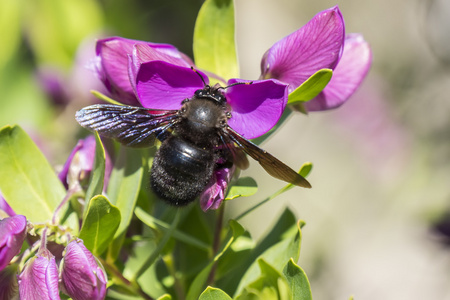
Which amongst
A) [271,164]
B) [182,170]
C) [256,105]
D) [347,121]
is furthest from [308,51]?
[347,121]

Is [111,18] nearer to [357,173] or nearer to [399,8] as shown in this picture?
[357,173]

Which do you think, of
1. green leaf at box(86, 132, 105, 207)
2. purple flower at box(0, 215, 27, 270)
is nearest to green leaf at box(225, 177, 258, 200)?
green leaf at box(86, 132, 105, 207)

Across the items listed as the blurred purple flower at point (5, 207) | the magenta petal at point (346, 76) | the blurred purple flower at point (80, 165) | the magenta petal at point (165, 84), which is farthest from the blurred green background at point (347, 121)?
the magenta petal at point (346, 76)

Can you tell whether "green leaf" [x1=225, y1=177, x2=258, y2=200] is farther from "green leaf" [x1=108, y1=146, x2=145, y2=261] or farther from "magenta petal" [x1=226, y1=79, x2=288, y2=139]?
"green leaf" [x1=108, y1=146, x2=145, y2=261]

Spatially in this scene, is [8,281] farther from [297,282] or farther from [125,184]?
[297,282]

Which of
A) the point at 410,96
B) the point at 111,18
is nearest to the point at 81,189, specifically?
the point at 111,18

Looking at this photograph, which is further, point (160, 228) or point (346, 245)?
point (346, 245)

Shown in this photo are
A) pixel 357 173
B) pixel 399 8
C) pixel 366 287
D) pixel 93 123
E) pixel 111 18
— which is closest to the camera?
pixel 93 123
